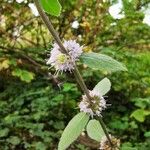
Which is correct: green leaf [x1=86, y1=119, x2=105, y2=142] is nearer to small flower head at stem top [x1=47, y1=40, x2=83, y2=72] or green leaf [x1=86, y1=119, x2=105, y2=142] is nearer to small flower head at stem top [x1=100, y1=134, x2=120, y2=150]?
small flower head at stem top [x1=100, y1=134, x2=120, y2=150]

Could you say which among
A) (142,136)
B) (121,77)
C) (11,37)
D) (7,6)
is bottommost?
(142,136)

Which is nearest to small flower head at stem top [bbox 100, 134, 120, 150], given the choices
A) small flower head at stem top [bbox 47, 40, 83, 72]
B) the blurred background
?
small flower head at stem top [bbox 47, 40, 83, 72]

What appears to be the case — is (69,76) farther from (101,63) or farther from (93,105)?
(101,63)

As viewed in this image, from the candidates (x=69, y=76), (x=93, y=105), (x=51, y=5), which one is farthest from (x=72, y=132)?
(x=69, y=76)

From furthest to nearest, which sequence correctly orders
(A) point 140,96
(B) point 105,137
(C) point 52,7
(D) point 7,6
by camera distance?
(D) point 7,6 < (A) point 140,96 < (B) point 105,137 < (C) point 52,7

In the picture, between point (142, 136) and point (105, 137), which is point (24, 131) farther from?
point (105, 137)

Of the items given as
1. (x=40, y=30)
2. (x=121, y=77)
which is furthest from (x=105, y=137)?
(x=40, y=30)

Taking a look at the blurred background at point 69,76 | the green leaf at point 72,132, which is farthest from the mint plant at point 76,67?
the blurred background at point 69,76

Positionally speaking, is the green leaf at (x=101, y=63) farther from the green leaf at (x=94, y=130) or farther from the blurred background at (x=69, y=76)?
the blurred background at (x=69, y=76)
